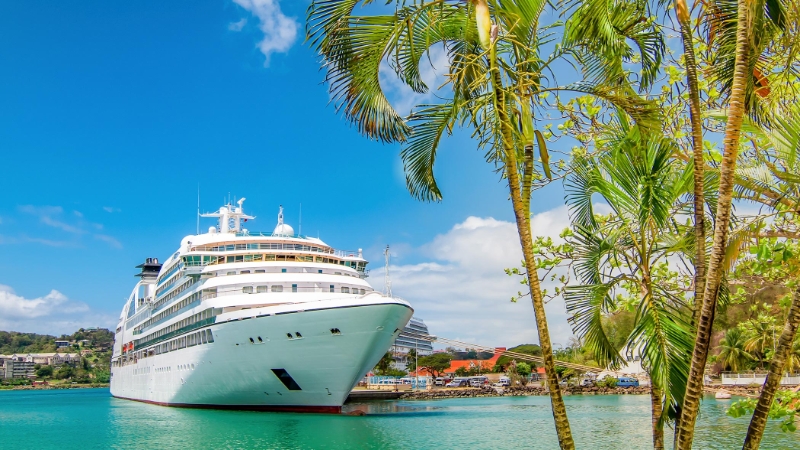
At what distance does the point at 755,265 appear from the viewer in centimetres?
657

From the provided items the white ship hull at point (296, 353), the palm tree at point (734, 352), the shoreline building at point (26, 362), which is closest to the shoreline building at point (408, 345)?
the palm tree at point (734, 352)

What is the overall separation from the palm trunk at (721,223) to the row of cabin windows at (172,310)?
30565 millimetres

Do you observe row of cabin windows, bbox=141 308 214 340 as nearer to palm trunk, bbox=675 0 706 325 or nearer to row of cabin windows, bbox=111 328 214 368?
row of cabin windows, bbox=111 328 214 368

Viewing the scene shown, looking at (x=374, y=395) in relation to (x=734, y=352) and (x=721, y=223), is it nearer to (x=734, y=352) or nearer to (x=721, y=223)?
(x=734, y=352)

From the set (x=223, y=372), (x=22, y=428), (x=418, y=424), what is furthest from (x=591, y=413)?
(x=22, y=428)

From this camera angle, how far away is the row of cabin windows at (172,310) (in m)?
33.7

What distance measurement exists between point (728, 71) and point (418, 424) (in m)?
26.3

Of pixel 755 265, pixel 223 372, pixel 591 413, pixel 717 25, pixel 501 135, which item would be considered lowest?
pixel 591 413

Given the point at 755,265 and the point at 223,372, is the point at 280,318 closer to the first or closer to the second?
the point at 223,372

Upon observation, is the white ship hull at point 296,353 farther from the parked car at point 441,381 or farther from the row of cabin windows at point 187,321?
the parked car at point 441,381

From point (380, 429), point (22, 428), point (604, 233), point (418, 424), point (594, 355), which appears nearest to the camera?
point (594, 355)

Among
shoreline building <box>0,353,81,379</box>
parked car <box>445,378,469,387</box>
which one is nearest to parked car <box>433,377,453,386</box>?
parked car <box>445,378,469,387</box>

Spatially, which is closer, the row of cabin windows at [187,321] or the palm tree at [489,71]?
the palm tree at [489,71]

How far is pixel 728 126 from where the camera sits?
182 inches
